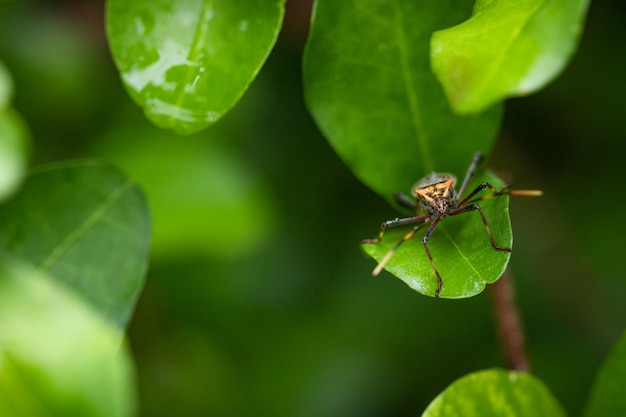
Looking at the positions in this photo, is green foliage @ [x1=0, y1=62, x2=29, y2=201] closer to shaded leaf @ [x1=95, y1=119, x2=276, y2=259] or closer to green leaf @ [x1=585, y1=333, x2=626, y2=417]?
shaded leaf @ [x1=95, y1=119, x2=276, y2=259]

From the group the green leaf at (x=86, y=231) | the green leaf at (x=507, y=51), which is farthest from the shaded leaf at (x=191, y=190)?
the green leaf at (x=507, y=51)

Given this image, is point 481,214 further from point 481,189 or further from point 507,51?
point 507,51

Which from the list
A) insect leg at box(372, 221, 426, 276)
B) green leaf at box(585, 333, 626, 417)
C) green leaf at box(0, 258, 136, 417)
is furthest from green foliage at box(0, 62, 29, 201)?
green leaf at box(585, 333, 626, 417)

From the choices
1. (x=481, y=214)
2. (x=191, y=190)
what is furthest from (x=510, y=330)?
(x=191, y=190)

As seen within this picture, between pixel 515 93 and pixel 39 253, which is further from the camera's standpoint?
pixel 39 253

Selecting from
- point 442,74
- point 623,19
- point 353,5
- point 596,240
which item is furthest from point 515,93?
point 596,240

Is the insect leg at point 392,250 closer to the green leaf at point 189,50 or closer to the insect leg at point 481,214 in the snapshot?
the insect leg at point 481,214

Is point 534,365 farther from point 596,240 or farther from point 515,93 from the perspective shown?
point 515,93
